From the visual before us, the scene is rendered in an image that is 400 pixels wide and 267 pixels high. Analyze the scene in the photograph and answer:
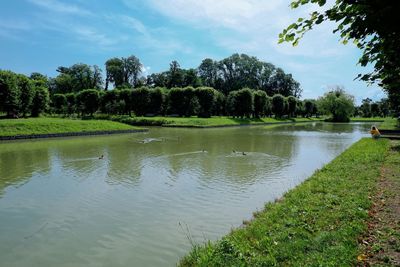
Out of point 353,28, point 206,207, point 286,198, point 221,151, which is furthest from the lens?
point 221,151

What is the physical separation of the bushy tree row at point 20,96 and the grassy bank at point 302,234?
45.0 m

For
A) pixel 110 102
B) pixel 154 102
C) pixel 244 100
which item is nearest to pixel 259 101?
pixel 244 100

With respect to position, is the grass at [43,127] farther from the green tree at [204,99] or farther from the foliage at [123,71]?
the foliage at [123,71]

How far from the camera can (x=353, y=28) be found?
3797mm

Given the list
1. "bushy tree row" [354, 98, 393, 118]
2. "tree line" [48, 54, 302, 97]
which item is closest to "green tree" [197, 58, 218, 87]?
"tree line" [48, 54, 302, 97]

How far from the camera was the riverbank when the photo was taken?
31.9 m

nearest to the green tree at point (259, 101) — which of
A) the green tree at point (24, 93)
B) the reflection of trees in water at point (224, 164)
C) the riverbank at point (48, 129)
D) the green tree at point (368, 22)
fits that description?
the riverbank at point (48, 129)

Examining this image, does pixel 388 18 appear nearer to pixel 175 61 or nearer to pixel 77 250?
pixel 77 250

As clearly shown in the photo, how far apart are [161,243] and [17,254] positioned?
303cm

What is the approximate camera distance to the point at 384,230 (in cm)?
634

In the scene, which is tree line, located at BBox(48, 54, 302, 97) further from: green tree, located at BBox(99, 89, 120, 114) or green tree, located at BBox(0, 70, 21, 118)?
green tree, located at BBox(0, 70, 21, 118)

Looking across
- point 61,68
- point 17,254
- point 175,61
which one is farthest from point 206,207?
point 61,68

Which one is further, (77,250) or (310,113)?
(310,113)

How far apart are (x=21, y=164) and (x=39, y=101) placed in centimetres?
3970
